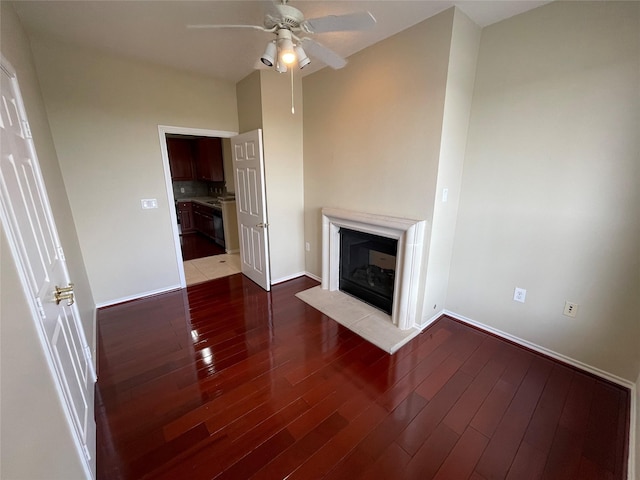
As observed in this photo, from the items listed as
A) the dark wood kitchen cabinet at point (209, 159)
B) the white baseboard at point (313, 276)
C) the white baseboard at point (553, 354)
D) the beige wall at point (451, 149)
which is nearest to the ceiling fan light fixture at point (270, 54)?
the beige wall at point (451, 149)

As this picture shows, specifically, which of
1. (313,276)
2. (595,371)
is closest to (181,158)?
(313,276)

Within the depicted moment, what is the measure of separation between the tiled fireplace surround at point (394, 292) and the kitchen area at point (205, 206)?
1.80 metres

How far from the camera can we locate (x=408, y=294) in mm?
2348

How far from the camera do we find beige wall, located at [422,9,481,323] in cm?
193

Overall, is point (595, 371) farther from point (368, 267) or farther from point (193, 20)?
point (193, 20)

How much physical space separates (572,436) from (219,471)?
1.97 m

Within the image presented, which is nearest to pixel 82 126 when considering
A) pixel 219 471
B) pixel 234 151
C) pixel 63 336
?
pixel 234 151

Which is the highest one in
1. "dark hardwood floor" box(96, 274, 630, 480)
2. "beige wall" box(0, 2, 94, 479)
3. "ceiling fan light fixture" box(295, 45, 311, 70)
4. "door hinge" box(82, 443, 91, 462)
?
"ceiling fan light fixture" box(295, 45, 311, 70)

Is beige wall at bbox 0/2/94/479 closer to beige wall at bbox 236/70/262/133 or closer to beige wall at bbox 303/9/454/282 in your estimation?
beige wall at bbox 303/9/454/282

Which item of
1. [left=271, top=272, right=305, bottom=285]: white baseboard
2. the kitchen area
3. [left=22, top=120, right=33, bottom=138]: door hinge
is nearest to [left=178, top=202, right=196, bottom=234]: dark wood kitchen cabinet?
the kitchen area

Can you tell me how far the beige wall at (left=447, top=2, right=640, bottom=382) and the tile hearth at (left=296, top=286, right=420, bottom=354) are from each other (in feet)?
3.05

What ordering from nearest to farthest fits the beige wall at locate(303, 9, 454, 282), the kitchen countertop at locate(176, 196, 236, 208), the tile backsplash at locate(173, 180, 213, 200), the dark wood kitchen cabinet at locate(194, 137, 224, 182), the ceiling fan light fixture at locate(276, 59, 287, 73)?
the ceiling fan light fixture at locate(276, 59, 287, 73)
the beige wall at locate(303, 9, 454, 282)
the kitchen countertop at locate(176, 196, 236, 208)
the dark wood kitchen cabinet at locate(194, 137, 224, 182)
the tile backsplash at locate(173, 180, 213, 200)

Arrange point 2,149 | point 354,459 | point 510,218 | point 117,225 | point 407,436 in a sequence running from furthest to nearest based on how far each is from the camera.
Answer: point 117,225 < point 510,218 < point 407,436 < point 354,459 < point 2,149

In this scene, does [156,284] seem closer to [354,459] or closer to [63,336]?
[63,336]
